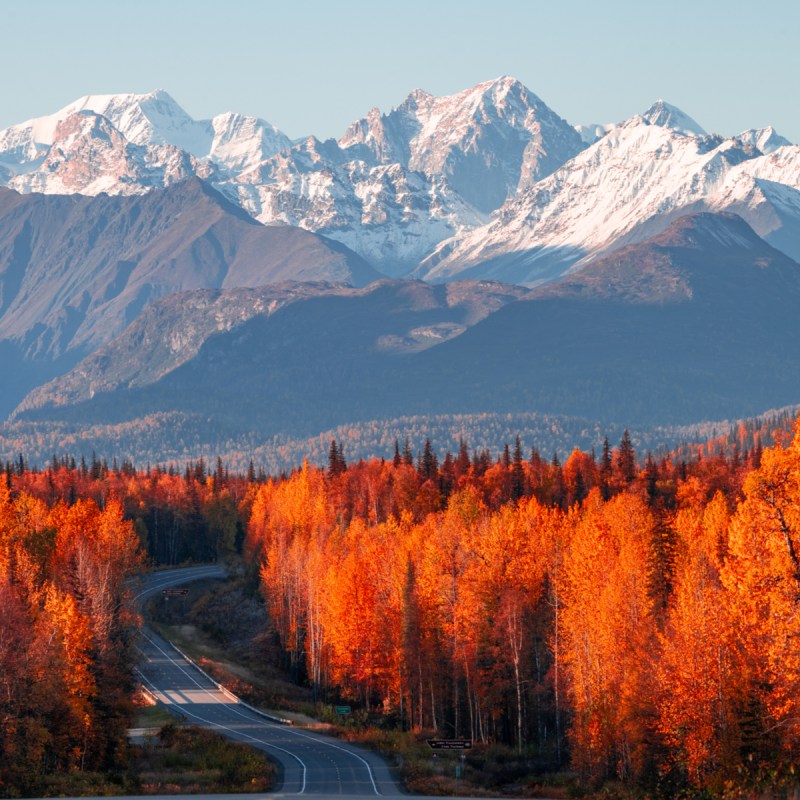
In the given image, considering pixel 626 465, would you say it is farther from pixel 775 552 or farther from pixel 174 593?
pixel 775 552

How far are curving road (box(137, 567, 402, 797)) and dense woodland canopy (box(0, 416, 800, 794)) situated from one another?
24.8ft

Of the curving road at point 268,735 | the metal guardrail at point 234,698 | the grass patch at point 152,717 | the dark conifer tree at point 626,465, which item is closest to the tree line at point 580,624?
the metal guardrail at point 234,698

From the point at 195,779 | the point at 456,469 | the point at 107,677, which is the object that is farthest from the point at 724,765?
the point at 456,469

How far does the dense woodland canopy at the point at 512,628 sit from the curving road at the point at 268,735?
755 cm

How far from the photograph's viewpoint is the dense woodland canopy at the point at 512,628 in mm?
59406

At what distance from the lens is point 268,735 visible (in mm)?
93125

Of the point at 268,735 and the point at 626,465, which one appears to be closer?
the point at 268,735

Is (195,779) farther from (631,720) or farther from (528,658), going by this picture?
(528,658)

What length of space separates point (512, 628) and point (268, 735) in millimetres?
16752

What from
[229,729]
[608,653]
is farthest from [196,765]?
[608,653]

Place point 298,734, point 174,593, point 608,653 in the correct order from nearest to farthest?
point 608,653 < point 298,734 < point 174,593

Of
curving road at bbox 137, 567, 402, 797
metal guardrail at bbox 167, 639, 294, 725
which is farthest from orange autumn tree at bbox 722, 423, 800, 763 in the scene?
metal guardrail at bbox 167, 639, 294, 725

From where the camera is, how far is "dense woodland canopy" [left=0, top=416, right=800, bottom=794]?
59406 mm

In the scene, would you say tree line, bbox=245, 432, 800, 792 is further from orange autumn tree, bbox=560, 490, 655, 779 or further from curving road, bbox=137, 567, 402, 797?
→ curving road, bbox=137, 567, 402, 797
